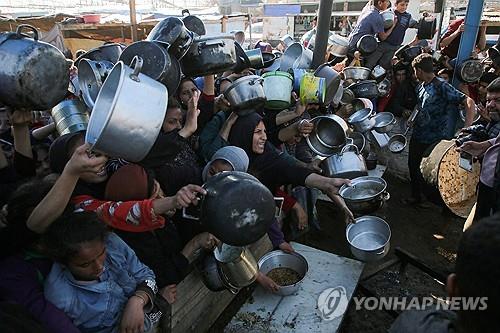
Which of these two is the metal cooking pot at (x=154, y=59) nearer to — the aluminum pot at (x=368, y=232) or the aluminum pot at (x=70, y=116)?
the aluminum pot at (x=70, y=116)

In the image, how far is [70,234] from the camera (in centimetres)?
154

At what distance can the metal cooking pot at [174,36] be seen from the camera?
2.53 meters

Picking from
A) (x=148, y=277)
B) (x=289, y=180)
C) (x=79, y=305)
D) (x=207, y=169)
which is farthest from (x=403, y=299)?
(x=79, y=305)

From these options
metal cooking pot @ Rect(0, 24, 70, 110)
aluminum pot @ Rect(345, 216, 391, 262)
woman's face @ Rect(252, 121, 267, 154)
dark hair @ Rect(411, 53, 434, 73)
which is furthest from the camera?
dark hair @ Rect(411, 53, 434, 73)

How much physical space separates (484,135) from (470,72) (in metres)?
2.80

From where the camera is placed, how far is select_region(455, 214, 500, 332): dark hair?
90cm

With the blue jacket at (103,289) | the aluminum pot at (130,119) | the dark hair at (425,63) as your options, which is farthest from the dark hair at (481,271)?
the dark hair at (425,63)

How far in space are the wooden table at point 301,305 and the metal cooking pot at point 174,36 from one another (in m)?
1.79

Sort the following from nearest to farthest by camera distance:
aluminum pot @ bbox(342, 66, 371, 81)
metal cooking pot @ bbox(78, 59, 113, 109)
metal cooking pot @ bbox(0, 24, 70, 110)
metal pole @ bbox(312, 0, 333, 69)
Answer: metal cooking pot @ bbox(0, 24, 70, 110), metal cooking pot @ bbox(78, 59, 113, 109), metal pole @ bbox(312, 0, 333, 69), aluminum pot @ bbox(342, 66, 371, 81)

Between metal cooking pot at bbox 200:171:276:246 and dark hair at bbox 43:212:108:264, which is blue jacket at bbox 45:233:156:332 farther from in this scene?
metal cooking pot at bbox 200:171:276:246

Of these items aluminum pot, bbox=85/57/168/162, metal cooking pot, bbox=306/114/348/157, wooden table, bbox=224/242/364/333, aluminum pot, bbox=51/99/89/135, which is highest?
aluminum pot, bbox=85/57/168/162

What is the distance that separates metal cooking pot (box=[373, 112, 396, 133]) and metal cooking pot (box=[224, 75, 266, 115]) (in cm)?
262

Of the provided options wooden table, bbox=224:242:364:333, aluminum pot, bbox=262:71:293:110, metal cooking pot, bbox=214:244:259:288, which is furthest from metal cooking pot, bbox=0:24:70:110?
wooden table, bbox=224:242:364:333

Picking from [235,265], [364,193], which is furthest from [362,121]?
[235,265]
